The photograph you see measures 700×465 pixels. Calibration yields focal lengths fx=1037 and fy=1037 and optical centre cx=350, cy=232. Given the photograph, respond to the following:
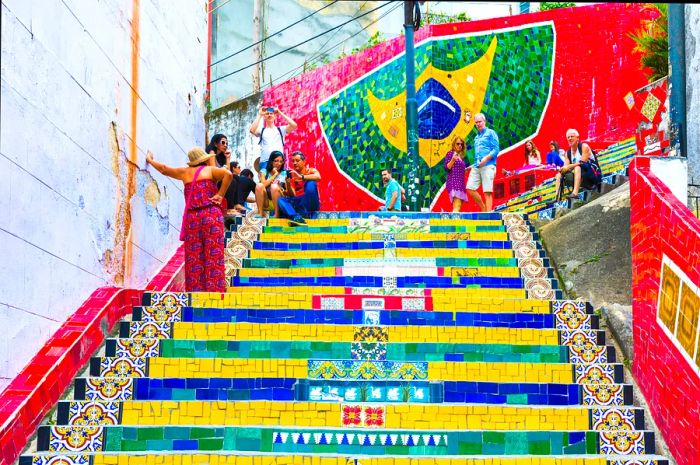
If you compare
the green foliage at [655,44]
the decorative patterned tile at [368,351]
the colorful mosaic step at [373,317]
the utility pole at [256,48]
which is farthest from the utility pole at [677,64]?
the utility pole at [256,48]

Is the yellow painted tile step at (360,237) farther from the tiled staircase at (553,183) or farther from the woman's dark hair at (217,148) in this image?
the tiled staircase at (553,183)

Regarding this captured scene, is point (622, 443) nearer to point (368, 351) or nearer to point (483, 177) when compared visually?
point (368, 351)

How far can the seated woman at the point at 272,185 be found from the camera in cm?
1099

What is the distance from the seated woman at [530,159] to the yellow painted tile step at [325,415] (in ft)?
33.4

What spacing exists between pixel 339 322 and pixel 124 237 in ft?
6.53

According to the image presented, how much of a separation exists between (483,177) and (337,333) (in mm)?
5715

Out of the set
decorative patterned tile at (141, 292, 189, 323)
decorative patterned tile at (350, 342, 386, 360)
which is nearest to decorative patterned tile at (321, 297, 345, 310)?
decorative patterned tile at (350, 342, 386, 360)

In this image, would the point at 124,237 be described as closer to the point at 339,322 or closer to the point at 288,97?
the point at 339,322

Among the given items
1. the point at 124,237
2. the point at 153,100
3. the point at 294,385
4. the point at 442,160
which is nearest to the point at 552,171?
the point at 442,160

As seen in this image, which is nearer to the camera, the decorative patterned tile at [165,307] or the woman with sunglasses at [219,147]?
the decorative patterned tile at [165,307]

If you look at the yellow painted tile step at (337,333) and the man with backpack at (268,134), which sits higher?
the man with backpack at (268,134)

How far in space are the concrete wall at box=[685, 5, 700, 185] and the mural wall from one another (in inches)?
113

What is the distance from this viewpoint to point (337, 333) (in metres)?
7.00

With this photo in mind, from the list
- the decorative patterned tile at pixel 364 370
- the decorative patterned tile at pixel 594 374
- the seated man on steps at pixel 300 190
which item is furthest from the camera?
the seated man on steps at pixel 300 190
